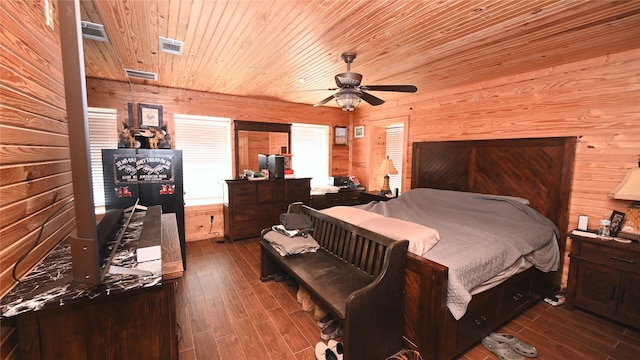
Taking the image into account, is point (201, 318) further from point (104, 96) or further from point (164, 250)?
point (104, 96)

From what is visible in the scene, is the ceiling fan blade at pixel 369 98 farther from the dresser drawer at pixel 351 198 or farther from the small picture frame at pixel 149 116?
the small picture frame at pixel 149 116

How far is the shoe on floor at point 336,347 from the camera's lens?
1.86 metres

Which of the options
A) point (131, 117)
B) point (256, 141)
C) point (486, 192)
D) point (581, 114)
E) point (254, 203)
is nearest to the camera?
point (581, 114)

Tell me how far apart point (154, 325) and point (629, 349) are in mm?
3296

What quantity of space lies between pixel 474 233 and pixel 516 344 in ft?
2.80

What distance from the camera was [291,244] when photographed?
2562 mm

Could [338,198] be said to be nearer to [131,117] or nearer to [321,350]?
[321,350]

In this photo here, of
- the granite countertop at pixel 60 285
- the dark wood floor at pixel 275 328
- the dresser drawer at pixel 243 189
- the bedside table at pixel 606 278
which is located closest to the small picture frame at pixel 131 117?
the dresser drawer at pixel 243 189

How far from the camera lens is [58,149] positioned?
1.48 m

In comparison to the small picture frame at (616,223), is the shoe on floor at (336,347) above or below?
below

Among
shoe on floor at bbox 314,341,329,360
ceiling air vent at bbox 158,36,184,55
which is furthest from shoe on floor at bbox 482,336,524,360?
ceiling air vent at bbox 158,36,184,55

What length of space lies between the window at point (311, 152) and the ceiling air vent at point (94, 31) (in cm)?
318

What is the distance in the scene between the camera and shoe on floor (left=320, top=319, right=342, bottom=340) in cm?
207

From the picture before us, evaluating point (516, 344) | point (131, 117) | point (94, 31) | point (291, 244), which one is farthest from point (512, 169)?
point (131, 117)
